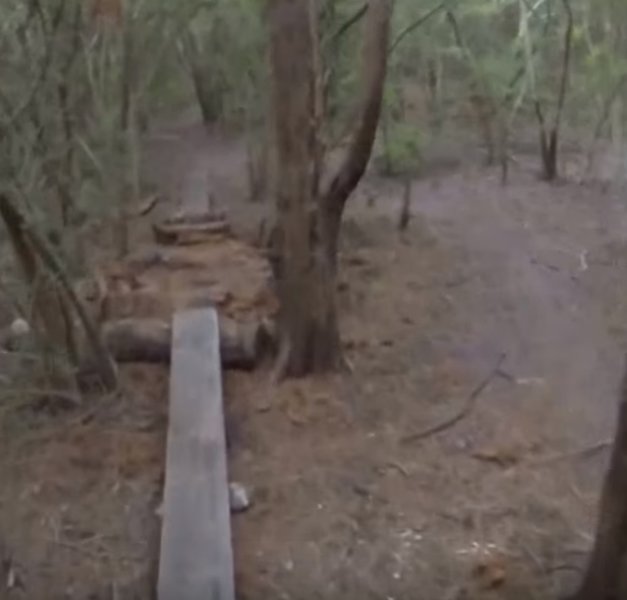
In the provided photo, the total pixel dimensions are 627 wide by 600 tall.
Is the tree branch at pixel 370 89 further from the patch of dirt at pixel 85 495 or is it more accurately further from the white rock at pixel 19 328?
the white rock at pixel 19 328

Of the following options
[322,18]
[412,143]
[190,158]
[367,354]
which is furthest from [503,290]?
[190,158]

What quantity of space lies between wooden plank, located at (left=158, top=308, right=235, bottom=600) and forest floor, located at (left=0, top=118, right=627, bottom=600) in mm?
195

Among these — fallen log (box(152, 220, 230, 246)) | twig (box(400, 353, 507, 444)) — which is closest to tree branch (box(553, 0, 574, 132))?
fallen log (box(152, 220, 230, 246))

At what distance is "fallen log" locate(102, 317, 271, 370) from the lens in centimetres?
593

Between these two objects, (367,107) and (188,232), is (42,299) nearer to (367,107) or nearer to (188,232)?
(367,107)

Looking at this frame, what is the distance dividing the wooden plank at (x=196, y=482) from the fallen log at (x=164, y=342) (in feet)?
0.30

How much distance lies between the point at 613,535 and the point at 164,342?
3.12 meters

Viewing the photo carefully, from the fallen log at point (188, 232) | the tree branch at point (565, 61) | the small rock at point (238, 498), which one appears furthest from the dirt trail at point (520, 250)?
the small rock at point (238, 498)

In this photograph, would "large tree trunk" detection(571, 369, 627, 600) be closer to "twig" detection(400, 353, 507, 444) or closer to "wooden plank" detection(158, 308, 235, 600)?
"wooden plank" detection(158, 308, 235, 600)

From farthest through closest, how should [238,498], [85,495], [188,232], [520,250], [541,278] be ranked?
[188,232] < [520,250] < [541,278] < [85,495] < [238,498]

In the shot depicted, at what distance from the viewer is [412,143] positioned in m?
9.70

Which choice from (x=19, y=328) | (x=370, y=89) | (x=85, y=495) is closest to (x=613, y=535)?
(x=85, y=495)

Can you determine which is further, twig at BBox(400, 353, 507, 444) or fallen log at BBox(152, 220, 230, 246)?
fallen log at BBox(152, 220, 230, 246)

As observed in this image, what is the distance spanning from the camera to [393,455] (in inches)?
197
